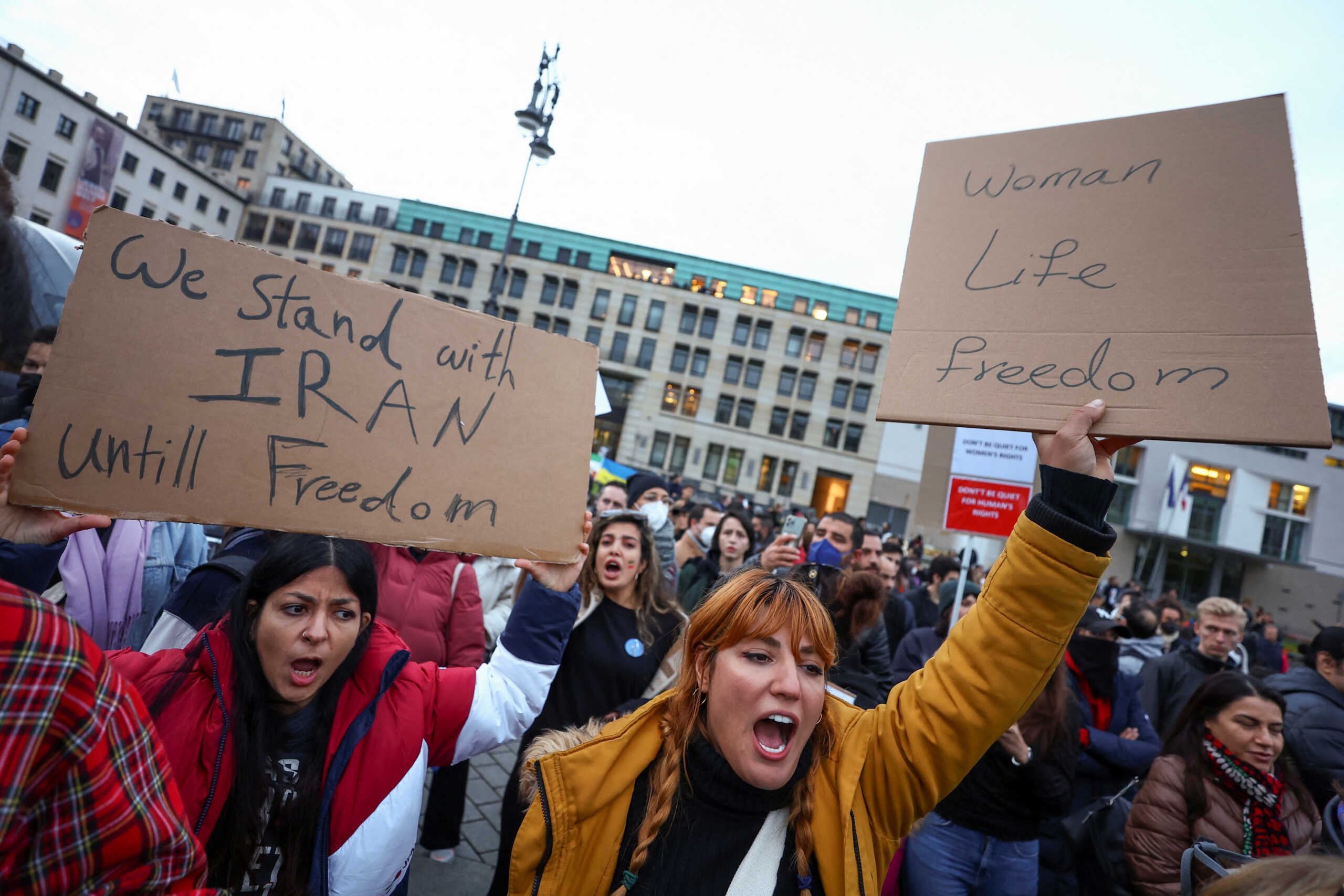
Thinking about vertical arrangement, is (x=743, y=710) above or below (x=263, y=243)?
below

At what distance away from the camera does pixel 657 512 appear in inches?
243

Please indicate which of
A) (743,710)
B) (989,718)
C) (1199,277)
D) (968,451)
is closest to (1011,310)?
(1199,277)

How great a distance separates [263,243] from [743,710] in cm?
6007

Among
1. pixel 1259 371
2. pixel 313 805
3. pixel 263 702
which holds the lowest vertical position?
pixel 313 805

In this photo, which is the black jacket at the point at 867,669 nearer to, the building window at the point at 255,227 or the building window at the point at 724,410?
the building window at the point at 724,410

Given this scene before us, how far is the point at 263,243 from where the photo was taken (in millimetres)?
49531

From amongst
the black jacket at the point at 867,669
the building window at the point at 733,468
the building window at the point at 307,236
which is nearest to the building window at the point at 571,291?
the building window at the point at 733,468

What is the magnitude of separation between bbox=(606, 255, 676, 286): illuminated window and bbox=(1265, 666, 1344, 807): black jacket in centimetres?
4258

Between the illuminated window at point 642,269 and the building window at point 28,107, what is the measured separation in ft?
105

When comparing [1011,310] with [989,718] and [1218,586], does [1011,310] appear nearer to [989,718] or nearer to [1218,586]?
[989,718]

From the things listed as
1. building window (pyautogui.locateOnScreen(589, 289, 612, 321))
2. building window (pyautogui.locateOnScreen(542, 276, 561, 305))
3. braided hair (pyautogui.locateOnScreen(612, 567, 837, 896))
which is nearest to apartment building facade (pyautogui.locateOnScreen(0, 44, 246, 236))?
building window (pyautogui.locateOnScreen(542, 276, 561, 305))

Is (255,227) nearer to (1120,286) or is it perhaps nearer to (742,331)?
(742,331)

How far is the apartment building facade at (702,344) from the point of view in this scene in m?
42.2

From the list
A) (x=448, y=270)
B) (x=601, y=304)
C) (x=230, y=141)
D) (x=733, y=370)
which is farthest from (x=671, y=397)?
(x=230, y=141)
